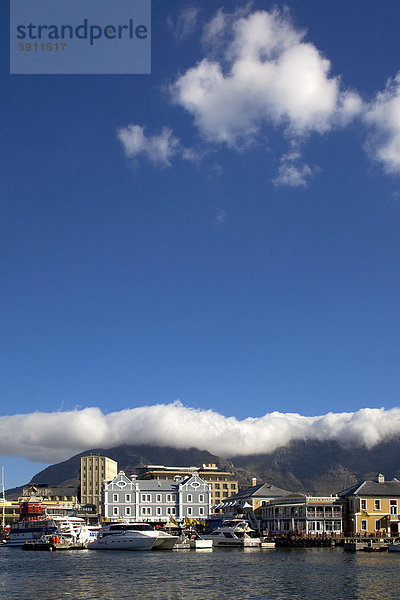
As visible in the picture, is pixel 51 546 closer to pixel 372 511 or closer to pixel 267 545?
pixel 267 545

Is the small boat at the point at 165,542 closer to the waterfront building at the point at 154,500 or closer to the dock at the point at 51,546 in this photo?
the dock at the point at 51,546

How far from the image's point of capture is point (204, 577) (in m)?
66.6

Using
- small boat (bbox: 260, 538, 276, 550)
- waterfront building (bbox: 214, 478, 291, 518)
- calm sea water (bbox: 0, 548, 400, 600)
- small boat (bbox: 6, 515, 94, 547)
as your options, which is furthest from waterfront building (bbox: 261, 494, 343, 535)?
small boat (bbox: 6, 515, 94, 547)

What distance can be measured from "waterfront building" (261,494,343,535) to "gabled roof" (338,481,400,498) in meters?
3.98

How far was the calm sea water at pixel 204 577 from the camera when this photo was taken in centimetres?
5500

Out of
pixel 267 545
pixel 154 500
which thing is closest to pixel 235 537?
pixel 267 545

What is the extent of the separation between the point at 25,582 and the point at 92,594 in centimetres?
1195

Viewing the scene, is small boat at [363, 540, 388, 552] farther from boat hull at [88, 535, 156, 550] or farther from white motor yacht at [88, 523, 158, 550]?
boat hull at [88, 535, 156, 550]

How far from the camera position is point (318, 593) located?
55.2 m

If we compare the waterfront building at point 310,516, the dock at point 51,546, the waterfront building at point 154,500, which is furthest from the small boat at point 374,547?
the waterfront building at point 154,500

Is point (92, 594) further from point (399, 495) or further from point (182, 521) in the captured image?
point (182, 521)

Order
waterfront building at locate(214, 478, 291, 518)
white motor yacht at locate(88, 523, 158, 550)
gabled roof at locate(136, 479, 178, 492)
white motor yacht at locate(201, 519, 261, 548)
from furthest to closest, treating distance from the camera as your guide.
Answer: gabled roof at locate(136, 479, 178, 492) → waterfront building at locate(214, 478, 291, 518) → white motor yacht at locate(201, 519, 261, 548) → white motor yacht at locate(88, 523, 158, 550)

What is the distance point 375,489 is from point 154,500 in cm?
5825

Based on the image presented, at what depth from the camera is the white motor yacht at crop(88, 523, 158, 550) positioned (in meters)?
111
